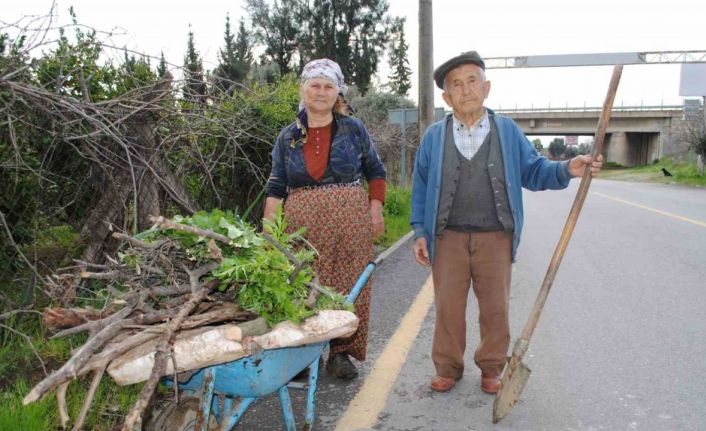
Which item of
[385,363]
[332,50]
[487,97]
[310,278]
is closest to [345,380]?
[385,363]

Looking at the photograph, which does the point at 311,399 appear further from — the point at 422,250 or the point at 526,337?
the point at 422,250

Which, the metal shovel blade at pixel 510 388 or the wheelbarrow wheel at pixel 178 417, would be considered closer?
the wheelbarrow wheel at pixel 178 417

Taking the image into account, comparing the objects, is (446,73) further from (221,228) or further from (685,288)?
(685,288)

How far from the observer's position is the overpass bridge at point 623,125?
4862cm

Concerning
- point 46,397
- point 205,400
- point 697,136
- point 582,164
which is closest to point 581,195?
point 582,164

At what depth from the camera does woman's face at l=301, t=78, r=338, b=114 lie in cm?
354

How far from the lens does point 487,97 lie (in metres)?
3.48

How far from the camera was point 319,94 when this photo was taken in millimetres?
3539

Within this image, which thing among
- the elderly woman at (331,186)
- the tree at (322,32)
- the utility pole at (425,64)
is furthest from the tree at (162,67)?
the tree at (322,32)

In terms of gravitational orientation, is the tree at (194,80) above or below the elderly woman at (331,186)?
above

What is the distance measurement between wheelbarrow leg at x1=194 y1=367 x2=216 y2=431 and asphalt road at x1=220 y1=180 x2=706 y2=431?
0.84 metres

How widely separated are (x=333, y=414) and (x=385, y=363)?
82 centimetres

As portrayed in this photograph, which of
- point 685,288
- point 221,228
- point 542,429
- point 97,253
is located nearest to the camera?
point 221,228

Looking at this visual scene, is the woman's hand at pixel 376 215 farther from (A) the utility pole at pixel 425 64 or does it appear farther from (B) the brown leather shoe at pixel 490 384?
(A) the utility pole at pixel 425 64
